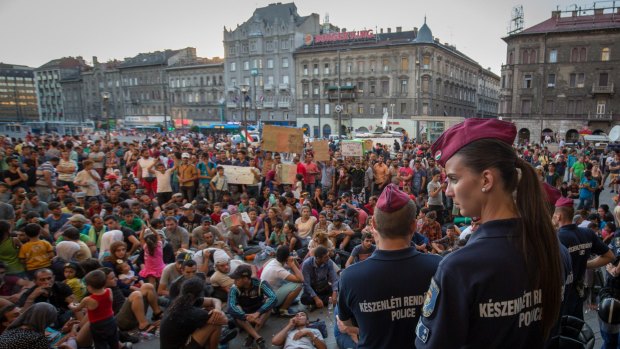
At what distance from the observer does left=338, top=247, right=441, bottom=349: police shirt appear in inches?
88.4

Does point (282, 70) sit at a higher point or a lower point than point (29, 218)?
higher

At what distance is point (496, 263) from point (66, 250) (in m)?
7.44

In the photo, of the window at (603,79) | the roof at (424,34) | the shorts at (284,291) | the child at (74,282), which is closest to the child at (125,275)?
the child at (74,282)

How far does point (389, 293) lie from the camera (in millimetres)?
2238

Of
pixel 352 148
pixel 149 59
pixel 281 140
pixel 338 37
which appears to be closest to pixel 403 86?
pixel 338 37

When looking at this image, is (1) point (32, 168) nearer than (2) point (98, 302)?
No

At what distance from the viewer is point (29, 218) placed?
766 cm

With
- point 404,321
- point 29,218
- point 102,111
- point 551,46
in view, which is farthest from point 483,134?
point 102,111

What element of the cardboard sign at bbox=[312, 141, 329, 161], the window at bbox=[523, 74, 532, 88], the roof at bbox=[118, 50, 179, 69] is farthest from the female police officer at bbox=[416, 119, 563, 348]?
the roof at bbox=[118, 50, 179, 69]

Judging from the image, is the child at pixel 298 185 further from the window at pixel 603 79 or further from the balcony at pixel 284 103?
the balcony at pixel 284 103

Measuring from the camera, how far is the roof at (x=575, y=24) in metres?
44.0

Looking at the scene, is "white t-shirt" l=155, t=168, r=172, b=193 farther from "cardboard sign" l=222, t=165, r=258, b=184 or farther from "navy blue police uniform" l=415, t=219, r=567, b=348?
"navy blue police uniform" l=415, t=219, r=567, b=348

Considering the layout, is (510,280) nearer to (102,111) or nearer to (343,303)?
(343,303)

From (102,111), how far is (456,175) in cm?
9946
